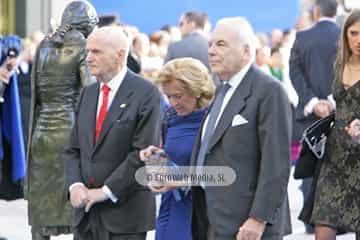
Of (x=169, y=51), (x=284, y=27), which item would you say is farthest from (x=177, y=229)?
(x=284, y=27)

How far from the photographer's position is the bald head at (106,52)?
6.23m

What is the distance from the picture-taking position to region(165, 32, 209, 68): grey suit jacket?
1239 centimetres

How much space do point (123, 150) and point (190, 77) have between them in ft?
2.03

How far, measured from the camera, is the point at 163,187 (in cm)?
599

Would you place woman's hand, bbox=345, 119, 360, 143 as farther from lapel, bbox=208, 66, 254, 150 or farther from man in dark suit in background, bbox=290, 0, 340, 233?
man in dark suit in background, bbox=290, 0, 340, 233

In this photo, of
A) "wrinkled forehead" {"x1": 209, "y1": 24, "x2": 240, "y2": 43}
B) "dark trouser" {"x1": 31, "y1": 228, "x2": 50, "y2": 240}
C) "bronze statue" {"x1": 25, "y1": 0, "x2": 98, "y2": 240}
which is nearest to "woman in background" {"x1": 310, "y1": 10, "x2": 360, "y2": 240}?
Answer: "wrinkled forehead" {"x1": 209, "y1": 24, "x2": 240, "y2": 43}

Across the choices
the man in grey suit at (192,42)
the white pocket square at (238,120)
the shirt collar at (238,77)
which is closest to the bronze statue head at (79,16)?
the shirt collar at (238,77)

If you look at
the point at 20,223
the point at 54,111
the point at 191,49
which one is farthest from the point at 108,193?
the point at 191,49

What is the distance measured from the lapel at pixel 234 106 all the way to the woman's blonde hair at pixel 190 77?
84 centimetres

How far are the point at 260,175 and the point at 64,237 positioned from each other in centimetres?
479

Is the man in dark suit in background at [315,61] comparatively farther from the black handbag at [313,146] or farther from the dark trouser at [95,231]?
the dark trouser at [95,231]

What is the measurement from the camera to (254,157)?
5.51 m

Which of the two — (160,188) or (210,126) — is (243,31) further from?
(160,188)

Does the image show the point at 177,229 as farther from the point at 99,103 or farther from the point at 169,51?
the point at 169,51
